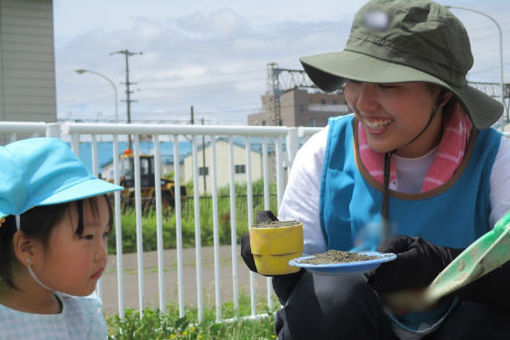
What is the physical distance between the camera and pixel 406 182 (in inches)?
70.9

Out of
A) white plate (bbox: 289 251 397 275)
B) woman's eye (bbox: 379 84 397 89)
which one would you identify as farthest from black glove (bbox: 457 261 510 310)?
woman's eye (bbox: 379 84 397 89)

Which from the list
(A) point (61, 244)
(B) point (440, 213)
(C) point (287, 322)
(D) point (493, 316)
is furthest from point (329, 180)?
(A) point (61, 244)

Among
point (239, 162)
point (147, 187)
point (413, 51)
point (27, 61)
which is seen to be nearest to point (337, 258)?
point (413, 51)

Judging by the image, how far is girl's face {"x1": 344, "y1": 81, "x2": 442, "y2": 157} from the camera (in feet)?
5.45

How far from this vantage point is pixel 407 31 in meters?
1.63

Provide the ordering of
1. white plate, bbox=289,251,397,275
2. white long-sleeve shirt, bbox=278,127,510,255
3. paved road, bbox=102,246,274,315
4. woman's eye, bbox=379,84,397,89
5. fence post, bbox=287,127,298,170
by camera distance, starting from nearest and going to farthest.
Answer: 1. white plate, bbox=289,251,397,275
2. woman's eye, bbox=379,84,397,89
3. white long-sleeve shirt, bbox=278,127,510,255
4. fence post, bbox=287,127,298,170
5. paved road, bbox=102,246,274,315

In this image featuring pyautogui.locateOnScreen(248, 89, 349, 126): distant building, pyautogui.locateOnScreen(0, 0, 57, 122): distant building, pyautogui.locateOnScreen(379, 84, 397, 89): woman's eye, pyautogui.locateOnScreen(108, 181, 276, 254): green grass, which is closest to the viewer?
pyautogui.locateOnScreen(379, 84, 397, 89): woman's eye

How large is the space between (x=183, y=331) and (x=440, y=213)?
177cm

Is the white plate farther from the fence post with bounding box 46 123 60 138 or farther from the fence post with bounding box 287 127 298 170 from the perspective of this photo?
the fence post with bounding box 287 127 298 170

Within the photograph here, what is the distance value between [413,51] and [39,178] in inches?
42.5

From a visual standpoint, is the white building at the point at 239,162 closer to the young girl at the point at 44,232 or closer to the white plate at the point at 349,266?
the young girl at the point at 44,232

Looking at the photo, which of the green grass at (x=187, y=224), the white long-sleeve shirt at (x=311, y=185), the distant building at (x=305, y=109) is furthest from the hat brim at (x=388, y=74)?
the distant building at (x=305, y=109)

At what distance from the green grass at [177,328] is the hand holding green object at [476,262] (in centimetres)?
179

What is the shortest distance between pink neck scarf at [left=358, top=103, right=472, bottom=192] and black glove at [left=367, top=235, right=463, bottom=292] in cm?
24
